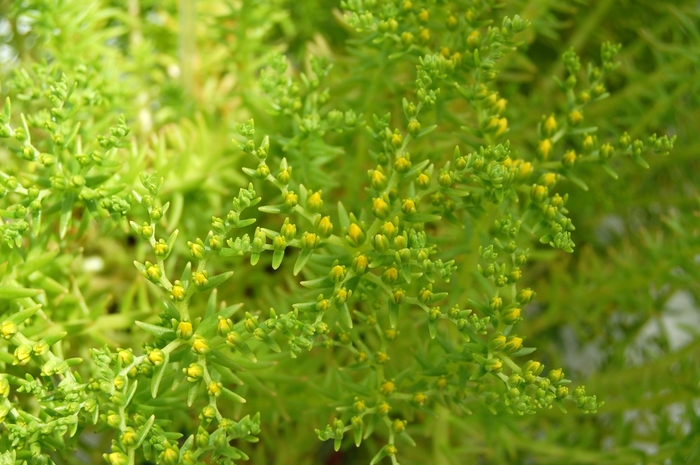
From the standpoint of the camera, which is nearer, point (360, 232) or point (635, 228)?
point (360, 232)

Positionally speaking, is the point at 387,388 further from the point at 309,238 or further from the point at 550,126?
the point at 550,126

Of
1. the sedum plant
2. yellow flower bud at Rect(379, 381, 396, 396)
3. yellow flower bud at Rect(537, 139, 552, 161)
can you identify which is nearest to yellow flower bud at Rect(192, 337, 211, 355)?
the sedum plant

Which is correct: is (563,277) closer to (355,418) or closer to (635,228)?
(635,228)

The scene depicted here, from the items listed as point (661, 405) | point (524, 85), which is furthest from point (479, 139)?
point (524, 85)

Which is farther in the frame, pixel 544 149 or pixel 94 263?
pixel 94 263

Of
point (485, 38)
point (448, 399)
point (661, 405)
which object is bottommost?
point (661, 405)

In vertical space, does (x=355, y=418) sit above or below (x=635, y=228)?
above

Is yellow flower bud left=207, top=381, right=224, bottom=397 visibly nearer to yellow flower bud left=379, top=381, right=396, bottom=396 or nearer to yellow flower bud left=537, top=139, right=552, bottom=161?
yellow flower bud left=379, top=381, right=396, bottom=396

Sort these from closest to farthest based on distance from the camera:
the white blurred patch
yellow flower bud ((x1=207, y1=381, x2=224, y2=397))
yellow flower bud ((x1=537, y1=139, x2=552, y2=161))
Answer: yellow flower bud ((x1=207, y1=381, x2=224, y2=397))
yellow flower bud ((x1=537, y1=139, x2=552, y2=161))
the white blurred patch

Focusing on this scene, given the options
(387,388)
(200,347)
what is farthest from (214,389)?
(387,388)
